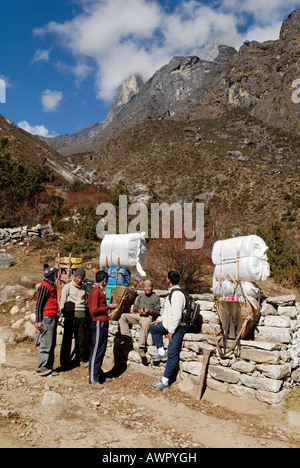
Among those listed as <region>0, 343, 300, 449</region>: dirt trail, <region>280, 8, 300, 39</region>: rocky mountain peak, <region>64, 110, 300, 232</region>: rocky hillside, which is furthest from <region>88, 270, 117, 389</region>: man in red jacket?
<region>280, 8, 300, 39</region>: rocky mountain peak

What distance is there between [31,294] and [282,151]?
46029 mm

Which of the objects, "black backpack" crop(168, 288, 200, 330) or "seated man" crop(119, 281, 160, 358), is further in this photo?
"seated man" crop(119, 281, 160, 358)

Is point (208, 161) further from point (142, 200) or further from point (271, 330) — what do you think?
point (271, 330)

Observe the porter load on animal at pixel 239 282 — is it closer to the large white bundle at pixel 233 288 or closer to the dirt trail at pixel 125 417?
the large white bundle at pixel 233 288

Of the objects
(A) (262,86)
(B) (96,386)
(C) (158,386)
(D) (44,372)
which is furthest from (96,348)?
(A) (262,86)

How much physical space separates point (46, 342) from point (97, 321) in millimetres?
941

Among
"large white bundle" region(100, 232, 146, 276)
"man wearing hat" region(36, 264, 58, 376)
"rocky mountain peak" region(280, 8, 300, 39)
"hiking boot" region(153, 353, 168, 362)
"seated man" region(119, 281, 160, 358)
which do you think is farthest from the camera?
"rocky mountain peak" region(280, 8, 300, 39)

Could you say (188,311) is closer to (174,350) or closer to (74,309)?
(174,350)

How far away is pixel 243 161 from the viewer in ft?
140

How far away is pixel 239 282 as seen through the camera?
17.4 ft

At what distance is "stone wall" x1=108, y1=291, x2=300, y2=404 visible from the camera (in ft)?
13.9

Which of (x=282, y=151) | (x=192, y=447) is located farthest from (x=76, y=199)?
(x=282, y=151)

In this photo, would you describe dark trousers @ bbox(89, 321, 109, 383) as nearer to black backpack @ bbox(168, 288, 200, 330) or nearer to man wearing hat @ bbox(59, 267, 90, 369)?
man wearing hat @ bbox(59, 267, 90, 369)

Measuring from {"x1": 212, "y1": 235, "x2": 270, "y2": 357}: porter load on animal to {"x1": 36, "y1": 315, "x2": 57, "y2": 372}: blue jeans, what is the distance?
2.69m
